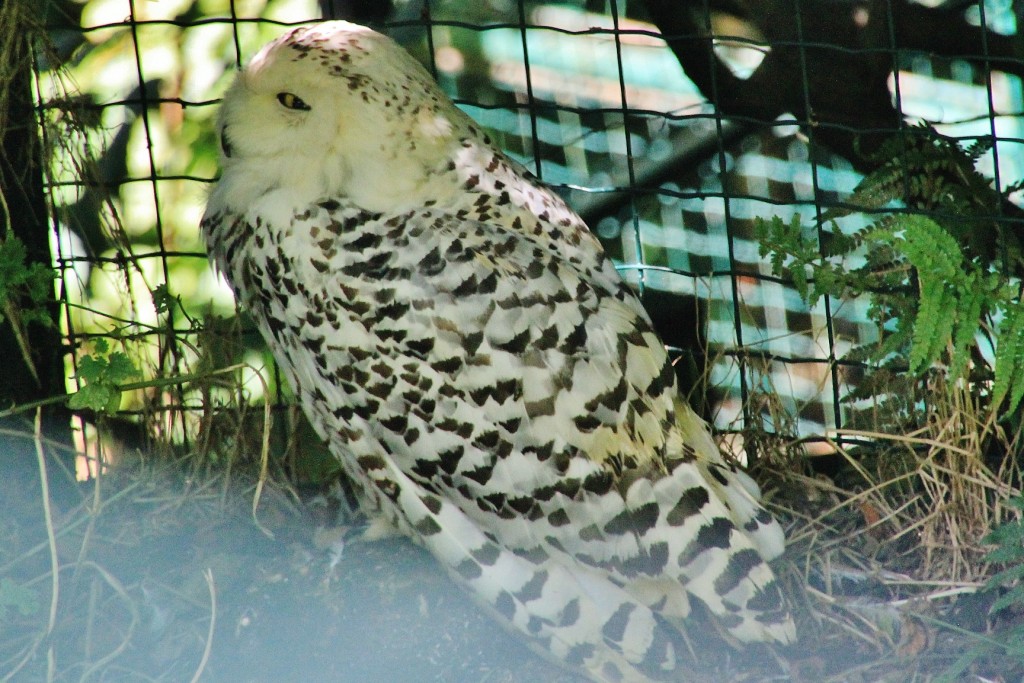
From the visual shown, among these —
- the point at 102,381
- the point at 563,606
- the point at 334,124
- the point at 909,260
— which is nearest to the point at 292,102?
the point at 334,124

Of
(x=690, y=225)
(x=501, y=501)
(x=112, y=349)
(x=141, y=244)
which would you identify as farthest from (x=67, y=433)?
(x=690, y=225)

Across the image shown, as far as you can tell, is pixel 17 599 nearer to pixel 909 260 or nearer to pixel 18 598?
pixel 18 598

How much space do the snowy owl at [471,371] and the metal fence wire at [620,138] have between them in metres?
0.57

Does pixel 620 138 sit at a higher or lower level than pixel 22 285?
higher

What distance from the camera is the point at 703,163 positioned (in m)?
4.18

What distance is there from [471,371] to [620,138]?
5.80ft

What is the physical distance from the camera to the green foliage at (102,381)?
3.12 metres

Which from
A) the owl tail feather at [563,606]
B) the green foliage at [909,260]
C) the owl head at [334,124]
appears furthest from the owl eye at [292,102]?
the green foliage at [909,260]

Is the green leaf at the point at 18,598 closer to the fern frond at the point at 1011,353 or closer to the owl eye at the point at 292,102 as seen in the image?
the owl eye at the point at 292,102

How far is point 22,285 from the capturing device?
3391 mm

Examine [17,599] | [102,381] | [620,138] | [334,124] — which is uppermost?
[334,124]

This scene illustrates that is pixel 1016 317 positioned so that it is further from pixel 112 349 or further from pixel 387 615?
pixel 112 349

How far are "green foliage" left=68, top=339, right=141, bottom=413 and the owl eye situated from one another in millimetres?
857

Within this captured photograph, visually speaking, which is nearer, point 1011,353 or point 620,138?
point 1011,353
